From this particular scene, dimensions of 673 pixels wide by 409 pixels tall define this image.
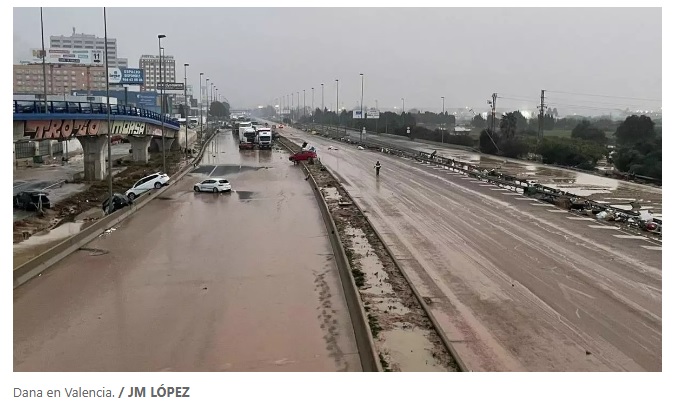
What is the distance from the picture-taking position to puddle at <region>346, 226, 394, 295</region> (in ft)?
42.9

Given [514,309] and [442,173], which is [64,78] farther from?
[514,309]

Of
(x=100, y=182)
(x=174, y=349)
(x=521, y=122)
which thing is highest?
(x=521, y=122)

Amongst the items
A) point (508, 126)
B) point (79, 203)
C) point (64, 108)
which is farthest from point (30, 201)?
point (508, 126)

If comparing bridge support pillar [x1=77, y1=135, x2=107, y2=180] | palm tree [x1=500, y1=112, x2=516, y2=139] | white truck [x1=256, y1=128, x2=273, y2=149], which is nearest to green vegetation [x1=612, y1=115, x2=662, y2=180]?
palm tree [x1=500, y1=112, x2=516, y2=139]

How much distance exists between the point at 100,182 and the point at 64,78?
4170 inches

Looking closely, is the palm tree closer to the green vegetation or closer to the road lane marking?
the green vegetation

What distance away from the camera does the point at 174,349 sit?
950 centimetres

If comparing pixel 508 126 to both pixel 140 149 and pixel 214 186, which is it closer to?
pixel 140 149

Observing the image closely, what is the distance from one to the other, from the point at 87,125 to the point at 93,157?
3947 millimetres

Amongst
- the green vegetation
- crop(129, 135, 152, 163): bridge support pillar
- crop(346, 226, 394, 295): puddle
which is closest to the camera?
crop(346, 226, 394, 295): puddle

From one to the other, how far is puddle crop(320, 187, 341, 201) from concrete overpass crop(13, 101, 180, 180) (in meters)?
10.3

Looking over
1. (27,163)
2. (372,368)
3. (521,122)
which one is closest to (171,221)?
(372,368)

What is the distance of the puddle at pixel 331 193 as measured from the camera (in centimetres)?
2817

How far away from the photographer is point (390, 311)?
1150cm
